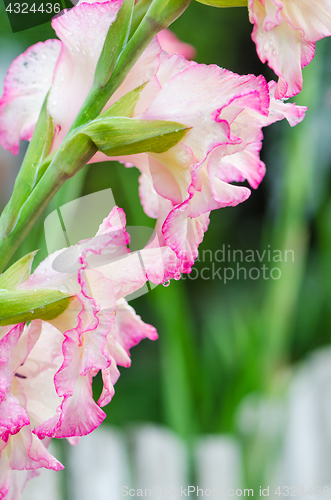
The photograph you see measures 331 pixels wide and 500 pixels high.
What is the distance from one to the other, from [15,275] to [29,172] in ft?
0.16

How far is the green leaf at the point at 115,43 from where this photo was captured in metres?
0.20

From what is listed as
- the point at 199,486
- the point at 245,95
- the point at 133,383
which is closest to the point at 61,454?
the point at 199,486

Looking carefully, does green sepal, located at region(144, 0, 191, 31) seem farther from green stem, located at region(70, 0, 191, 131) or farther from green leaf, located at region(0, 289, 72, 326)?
green leaf, located at region(0, 289, 72, 326)

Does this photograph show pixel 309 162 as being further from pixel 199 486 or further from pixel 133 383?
pixel 133 383

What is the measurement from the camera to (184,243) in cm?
20

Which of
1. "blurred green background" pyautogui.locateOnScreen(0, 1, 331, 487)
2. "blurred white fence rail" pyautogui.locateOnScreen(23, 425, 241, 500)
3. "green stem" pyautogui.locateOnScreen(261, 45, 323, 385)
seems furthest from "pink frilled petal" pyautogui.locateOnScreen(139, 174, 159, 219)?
"blurred white fence rail" pyautogui.locateOnScreen(23, 425, 241, 500)

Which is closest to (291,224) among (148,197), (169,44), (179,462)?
(169,44)

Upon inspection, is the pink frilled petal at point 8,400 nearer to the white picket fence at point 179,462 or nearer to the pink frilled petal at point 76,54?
the pink frilled petal at point 76,54

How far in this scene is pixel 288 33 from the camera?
7.7 inches

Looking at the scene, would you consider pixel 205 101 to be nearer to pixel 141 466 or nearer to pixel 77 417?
pixel 77 417

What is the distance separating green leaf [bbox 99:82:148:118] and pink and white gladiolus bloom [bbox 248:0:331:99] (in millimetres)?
56

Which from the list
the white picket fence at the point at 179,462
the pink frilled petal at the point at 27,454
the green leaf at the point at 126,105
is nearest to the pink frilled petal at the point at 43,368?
the pink frilled petal at the point at 27,454

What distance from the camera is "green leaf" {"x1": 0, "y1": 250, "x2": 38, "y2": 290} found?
21 centimetres

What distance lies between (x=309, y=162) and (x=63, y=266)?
→ 87 centimetres
